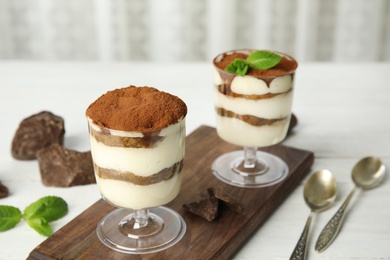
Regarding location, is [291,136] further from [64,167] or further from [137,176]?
[137,176]

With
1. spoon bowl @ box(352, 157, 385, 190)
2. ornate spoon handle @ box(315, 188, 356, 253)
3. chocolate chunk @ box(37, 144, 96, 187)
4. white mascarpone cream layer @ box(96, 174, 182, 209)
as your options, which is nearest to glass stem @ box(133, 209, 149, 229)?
white mascarpone cream layer @ box(96, 174, 182, 209)

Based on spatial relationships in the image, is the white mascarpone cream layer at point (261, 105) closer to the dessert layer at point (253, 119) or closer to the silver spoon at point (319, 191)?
the dessert layer at point (253, 119)

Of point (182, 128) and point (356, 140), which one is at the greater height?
point (182, 128)

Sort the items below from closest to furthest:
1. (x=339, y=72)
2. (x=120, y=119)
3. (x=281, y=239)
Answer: (x=120, y=119) < (x=281, y=239) < (x=339, y=72)

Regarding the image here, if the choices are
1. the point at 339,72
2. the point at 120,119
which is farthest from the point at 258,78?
the point at 339,72

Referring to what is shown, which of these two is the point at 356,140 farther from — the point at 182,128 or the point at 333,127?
the point at 182,128

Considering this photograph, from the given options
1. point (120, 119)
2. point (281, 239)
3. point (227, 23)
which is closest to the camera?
point (120, 119)

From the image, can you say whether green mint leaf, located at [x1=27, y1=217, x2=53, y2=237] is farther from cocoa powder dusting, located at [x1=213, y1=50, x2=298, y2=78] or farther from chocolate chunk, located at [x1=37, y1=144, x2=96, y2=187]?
cocoa powder dusting, located at [x1=213, y1=50, x2=298, y2=78]
